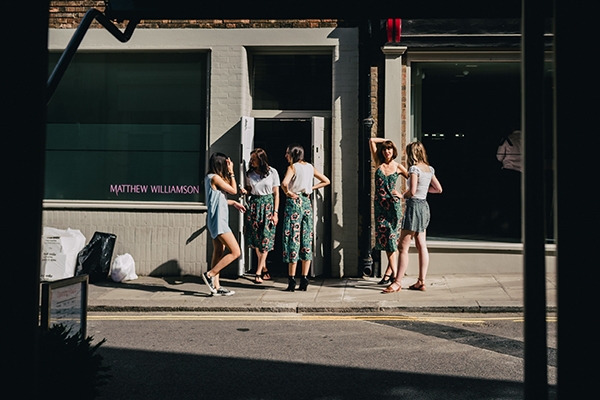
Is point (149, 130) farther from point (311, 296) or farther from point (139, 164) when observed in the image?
point (311, 296)

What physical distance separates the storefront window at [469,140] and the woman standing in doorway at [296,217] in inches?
91.9

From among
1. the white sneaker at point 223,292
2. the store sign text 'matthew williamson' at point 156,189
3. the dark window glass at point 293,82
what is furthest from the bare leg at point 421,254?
the store sign text 'matthew williamson' at point 156,189

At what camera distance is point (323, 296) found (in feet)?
29.0

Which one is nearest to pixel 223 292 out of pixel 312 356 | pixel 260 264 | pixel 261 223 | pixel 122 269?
pixel 260 264

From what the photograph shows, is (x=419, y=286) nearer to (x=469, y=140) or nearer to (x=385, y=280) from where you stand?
(x=385, y=280)

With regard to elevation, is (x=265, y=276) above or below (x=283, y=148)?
below

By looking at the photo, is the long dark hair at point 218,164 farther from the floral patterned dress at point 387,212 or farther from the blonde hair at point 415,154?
the blonde hair at point 415,154

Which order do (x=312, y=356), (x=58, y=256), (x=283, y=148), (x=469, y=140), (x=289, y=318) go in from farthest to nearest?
1. (x=283, y=148)
2. (x=469, y=140)
3. (x=58, y=256)
4. (x=289, y=318)
5. (x=312, y=356)

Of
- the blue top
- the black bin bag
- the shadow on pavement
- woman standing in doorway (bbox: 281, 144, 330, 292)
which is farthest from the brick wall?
the shadow on pavement

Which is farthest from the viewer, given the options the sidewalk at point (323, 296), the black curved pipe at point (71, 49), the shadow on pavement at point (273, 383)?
the sidewalk at point (323, 296)

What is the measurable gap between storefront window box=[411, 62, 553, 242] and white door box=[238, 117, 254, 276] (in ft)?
8.45

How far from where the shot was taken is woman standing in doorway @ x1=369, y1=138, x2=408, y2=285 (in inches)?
363
